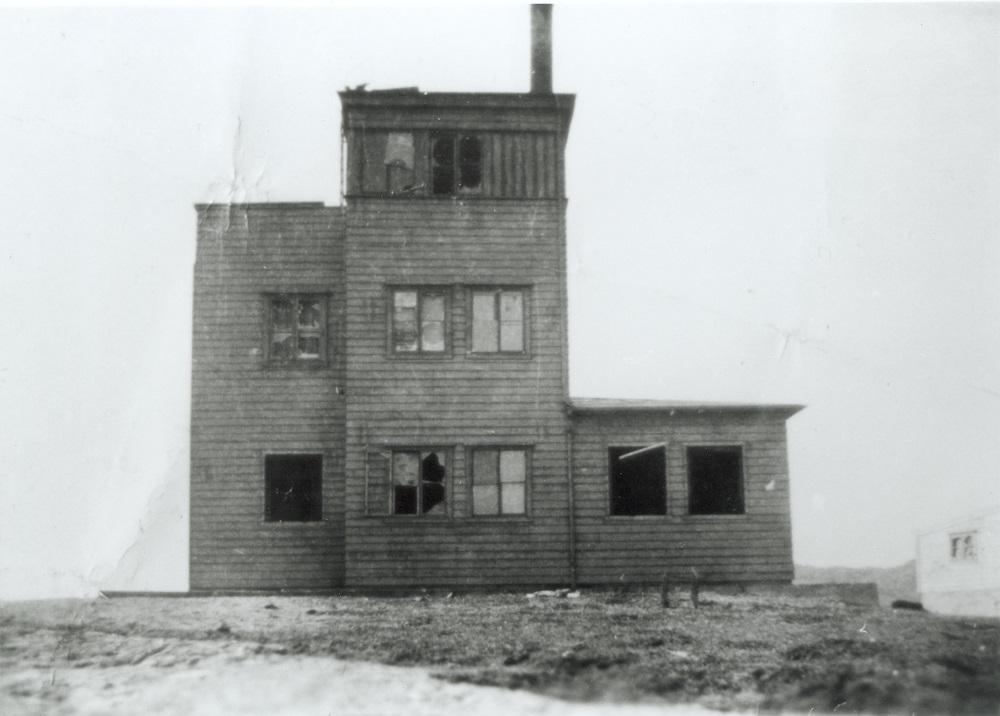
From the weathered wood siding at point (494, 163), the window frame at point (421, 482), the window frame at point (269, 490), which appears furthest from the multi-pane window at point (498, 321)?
the window frame at point (269, 490)

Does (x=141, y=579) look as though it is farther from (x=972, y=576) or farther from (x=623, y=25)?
(x=972, y=576)

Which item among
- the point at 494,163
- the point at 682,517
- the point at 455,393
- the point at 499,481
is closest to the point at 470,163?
the point at 494,163

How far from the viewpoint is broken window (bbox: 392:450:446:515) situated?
19.5m

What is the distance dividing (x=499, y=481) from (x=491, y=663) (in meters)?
6.99

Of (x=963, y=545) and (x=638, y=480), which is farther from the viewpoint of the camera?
(x=638, y=480)

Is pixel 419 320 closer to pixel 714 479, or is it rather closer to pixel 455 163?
pixel 455 163

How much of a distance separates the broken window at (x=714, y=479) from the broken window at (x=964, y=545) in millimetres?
5032

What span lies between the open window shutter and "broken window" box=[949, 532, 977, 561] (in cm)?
946

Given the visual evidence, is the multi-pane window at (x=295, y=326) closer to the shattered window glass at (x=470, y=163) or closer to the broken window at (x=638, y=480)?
the shattered window glass at (x=470, y=163)

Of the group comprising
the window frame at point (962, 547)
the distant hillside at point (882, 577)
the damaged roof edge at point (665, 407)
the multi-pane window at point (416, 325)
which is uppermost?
the multi-pane window at point (416, 325)

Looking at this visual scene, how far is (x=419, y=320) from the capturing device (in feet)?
65.4

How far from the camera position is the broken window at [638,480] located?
20.0 meters

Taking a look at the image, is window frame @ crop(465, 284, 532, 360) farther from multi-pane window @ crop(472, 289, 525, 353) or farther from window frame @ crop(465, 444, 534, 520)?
window frame @ crop(465, 444, 534, 520)

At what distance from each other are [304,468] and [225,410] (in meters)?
1.86
